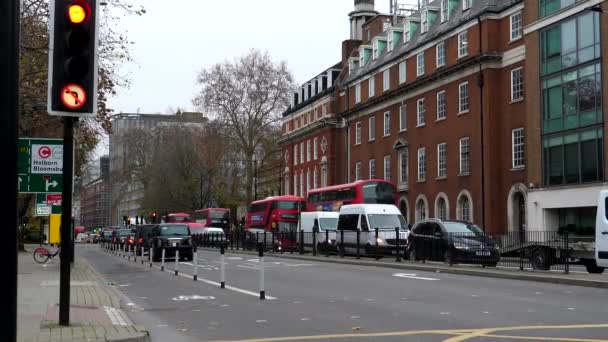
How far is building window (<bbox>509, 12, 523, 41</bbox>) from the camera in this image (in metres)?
46.7

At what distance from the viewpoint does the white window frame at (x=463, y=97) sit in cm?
5025

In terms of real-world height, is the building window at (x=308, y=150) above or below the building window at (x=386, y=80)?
below

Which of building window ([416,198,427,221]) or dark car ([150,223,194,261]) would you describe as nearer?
dark car ([150,223,194,261])

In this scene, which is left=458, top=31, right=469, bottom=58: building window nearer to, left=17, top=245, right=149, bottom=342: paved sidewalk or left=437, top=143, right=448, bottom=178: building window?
left=437, top=143, right=448, bottom=178: building window

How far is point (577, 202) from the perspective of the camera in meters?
40.0

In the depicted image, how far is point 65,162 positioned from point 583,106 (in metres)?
35.1

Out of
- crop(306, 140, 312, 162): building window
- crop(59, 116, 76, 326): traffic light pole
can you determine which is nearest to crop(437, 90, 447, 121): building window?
Result: crop(306, 140, 312, 162): building window

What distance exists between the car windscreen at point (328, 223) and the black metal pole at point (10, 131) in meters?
37.4

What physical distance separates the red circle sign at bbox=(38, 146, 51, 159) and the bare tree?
59408 millimetres

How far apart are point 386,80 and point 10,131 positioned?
192 feet

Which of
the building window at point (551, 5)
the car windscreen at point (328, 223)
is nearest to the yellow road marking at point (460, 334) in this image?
the car windscreen at point (328, 223)

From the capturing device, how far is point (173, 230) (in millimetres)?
35906

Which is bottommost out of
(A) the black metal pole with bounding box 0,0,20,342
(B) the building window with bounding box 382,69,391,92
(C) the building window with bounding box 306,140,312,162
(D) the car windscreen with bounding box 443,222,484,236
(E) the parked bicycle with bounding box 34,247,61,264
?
(E) the parked bicycle with bounding box 34,247,61,264

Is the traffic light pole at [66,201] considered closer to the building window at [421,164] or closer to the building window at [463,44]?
the building window at [463,44]
